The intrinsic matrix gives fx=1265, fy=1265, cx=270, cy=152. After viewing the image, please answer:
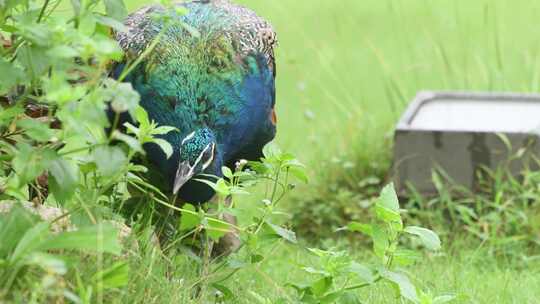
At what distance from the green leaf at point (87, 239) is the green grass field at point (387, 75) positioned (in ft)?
2.75

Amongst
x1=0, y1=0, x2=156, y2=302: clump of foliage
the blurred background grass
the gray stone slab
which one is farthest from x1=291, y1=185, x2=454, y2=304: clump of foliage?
the blurred background grass

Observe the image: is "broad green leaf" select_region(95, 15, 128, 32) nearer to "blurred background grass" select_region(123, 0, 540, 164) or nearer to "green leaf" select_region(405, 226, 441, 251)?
"green leaf" select_region(405, 226, 441, 251)

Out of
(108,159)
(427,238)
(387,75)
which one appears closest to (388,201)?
(427,238)

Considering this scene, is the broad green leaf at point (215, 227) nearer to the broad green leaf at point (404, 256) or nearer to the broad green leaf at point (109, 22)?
the broad green leaf at point (404, 256)

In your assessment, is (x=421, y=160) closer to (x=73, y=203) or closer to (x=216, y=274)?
(x=216, y=274)

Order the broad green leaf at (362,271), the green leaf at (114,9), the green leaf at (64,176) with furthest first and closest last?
the broad green leaf at (362,271), the green leaf at (114,9), the green leaf at (64,176)

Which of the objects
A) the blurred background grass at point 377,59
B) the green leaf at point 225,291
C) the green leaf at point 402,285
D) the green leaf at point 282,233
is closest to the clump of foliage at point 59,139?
the green leaf at point 282,233

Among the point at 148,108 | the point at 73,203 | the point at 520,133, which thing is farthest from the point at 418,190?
the point at 73,203

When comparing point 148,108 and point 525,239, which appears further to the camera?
point 525,239

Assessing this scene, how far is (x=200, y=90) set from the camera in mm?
4047

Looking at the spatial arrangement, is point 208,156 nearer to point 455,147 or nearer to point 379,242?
point 379,242

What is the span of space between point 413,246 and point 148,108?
5.43ft

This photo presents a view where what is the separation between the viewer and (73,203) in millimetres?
3391

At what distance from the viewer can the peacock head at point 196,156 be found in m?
3.78
